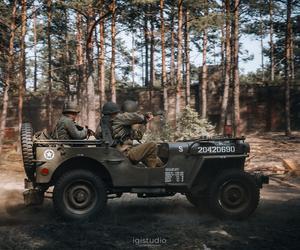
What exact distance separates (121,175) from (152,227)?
1061mm

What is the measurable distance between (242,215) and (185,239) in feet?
5.60

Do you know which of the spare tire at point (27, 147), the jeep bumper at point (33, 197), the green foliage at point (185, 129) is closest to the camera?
the spare tire at point (27, 147)

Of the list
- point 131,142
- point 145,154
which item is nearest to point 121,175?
point 145,154

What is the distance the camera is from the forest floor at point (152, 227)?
209 inches

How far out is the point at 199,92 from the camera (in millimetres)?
32031

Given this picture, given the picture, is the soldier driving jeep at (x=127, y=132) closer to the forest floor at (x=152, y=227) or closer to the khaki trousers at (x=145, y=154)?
the khaki trousers at (x=145, y=154)

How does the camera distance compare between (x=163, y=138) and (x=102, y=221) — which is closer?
(x=102, y=221)

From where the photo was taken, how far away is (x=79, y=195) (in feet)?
21.9

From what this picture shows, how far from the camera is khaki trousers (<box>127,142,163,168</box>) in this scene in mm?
6758

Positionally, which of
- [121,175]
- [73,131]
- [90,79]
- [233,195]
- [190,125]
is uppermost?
[90,79]

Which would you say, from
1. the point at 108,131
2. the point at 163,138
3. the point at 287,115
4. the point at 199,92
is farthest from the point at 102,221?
the point at 199,92

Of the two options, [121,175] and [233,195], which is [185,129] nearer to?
[233,195]

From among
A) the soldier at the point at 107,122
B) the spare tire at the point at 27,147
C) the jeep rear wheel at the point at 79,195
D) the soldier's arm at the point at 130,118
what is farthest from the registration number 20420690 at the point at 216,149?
the spare tire at the point at 27,147

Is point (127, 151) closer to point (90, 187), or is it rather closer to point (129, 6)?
point (90, 187)
